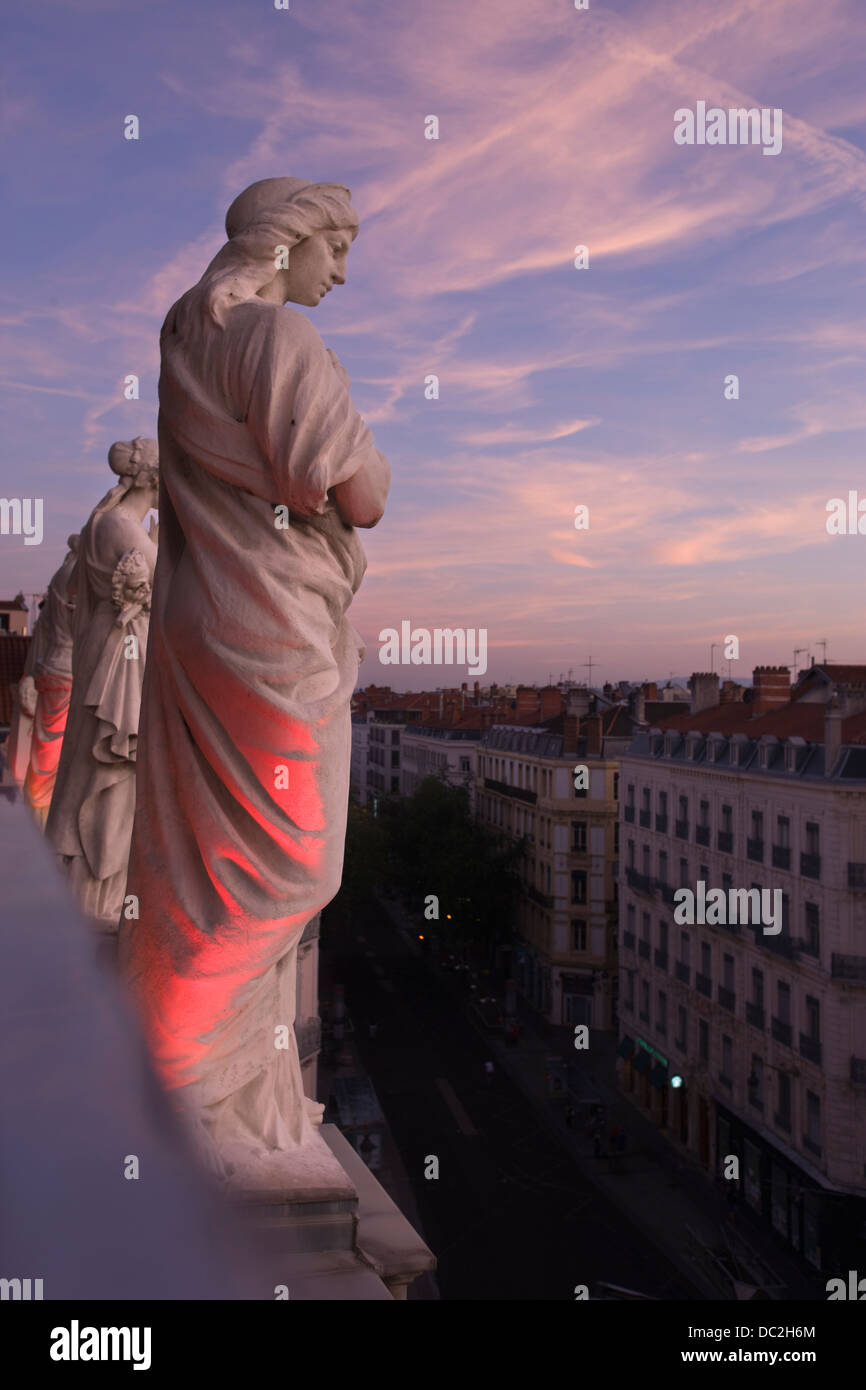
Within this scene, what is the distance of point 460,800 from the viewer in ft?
174

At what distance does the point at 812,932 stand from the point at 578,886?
18.1m

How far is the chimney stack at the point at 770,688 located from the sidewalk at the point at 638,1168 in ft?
43.0

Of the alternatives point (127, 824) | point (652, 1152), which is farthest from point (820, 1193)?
point (127, 824)

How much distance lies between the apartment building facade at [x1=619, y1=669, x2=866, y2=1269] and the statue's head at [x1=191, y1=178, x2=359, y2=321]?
24438mm

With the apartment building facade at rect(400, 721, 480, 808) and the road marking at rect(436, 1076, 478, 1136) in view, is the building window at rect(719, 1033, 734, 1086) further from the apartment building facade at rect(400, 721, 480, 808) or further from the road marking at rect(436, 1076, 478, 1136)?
the apartment building facade at rect(400, 721, 480, 808)

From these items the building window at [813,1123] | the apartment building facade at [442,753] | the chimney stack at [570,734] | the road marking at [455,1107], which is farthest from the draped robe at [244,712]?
the apartment building facade at [442,753]

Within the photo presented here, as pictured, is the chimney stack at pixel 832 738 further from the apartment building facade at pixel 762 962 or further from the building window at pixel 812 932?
the building window at pixel 812 932

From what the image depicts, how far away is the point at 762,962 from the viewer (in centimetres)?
2866

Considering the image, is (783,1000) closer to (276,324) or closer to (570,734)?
(570,734)

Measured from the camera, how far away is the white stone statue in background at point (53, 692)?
7.68m

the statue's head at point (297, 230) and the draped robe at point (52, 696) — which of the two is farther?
the draped robe at point (52, 696)

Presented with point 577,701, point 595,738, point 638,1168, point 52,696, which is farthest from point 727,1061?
point 52,696
